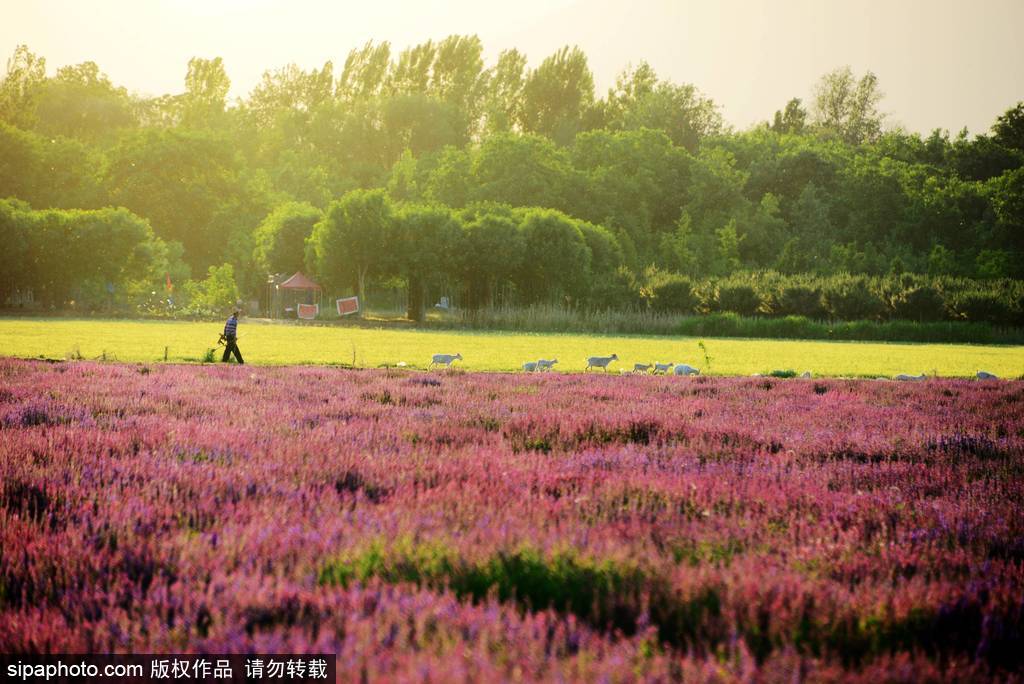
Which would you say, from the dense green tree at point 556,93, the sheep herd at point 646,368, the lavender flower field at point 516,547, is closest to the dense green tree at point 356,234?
the sheep herd at point 646,368

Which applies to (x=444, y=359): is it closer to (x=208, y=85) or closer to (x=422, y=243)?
(x=422, y=243)

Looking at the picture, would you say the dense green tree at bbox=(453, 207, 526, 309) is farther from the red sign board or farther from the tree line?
the red sign board

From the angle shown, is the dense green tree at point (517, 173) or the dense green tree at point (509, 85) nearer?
the dense green tree at point (517, 173)

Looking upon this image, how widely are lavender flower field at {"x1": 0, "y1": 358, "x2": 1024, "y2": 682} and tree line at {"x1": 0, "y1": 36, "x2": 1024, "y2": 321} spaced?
55355mm

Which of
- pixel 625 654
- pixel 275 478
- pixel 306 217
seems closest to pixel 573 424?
pixel 275 478

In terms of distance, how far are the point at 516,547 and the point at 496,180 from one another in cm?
8850

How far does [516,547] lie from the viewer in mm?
4184

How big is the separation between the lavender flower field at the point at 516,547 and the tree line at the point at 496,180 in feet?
182

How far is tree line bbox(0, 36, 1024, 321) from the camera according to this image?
214 ft

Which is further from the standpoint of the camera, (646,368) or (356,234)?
(356,234)

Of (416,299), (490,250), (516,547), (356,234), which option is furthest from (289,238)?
(516,547)

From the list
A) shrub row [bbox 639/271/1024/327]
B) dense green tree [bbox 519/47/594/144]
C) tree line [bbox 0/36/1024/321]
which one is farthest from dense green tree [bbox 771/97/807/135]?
shrub row [bbox 639/271/1024/327]

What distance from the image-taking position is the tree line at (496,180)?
214 ft

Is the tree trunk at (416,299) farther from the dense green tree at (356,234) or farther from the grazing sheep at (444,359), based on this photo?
the grazing sheep at (444,359)
